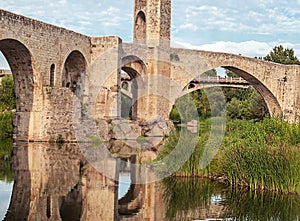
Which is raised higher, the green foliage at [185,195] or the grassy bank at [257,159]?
the grassy bank at [257,159]

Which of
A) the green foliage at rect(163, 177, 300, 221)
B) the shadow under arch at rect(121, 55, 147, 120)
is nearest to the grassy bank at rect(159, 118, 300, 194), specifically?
the green foliage at rect(163, 177, 300, 221)

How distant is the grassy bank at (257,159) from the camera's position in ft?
28.1

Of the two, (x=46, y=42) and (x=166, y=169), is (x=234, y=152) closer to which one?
(x=166, y=169)

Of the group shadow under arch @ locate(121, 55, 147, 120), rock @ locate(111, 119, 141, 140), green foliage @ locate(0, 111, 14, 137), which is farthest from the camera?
shadow under arch @ locate(121, 55, 147, 120)

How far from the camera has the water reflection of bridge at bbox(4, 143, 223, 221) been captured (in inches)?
264

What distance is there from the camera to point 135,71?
24.4m

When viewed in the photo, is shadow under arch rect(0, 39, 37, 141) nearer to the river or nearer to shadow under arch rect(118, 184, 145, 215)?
the river

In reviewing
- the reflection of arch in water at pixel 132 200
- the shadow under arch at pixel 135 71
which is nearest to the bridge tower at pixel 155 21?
the shadow under arch at pixel 135 71

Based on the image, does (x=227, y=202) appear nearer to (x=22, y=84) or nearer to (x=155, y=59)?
(x=22, y=84)

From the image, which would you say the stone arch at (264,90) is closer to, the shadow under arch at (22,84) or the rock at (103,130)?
the rock at (103,130)

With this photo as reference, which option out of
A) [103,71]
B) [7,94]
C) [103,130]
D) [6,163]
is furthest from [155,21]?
[6,163]

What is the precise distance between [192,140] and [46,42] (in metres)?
8.46

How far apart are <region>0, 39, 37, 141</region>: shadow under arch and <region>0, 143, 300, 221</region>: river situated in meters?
6.64

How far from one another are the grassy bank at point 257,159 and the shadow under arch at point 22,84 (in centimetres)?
725
